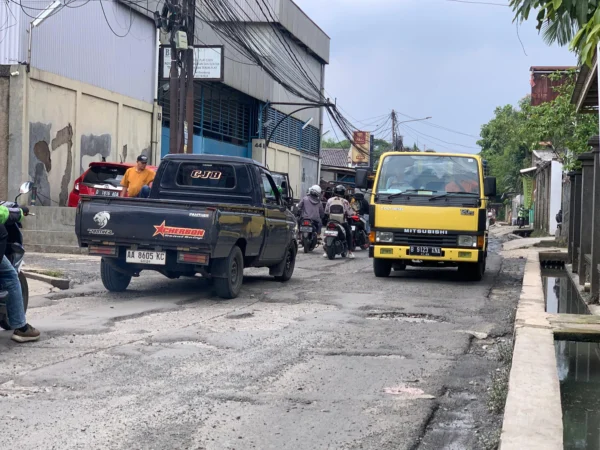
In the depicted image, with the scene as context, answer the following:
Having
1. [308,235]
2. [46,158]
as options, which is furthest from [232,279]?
[46,158]

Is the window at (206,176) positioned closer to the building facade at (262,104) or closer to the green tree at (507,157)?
the building facade at (262,104)

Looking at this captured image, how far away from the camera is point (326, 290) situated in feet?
40.5

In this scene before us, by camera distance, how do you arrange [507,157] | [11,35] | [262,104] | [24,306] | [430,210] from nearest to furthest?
[24,306] → [430,210] → [11,35] → [262,104] → [507,157]

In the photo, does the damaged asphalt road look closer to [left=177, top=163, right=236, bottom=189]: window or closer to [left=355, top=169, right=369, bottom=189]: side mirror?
[left=177, top=163, right=236, bottom=189]: window

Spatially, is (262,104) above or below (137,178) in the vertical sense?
above

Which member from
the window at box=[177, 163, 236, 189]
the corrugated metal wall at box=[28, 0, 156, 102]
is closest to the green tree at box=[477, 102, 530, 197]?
the corrugated metal wall at box=[28, 0, 156, 102]

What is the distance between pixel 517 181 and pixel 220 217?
55120 mm

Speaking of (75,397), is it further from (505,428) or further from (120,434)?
(505,428)

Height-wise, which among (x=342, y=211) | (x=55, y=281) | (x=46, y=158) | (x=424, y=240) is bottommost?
(x=55, y=281)

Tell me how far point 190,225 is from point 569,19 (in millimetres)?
5454

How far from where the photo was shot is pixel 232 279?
10961mm

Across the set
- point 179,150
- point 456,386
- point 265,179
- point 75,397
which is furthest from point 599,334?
point 179,150

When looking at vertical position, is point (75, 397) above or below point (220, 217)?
below

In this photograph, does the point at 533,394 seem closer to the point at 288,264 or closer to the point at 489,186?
the point at 288,264
